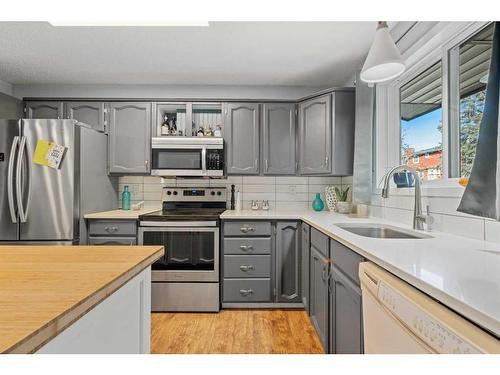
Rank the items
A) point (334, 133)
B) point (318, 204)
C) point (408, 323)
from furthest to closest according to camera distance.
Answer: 1. point (318, 204)
2. point (334, 133)
3. point (408, 323)

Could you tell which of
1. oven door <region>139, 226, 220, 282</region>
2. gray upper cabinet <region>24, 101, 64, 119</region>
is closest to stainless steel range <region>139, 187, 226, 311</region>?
oven door <region>139, 226, 220, 282</region>

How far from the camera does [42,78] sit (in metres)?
3.14

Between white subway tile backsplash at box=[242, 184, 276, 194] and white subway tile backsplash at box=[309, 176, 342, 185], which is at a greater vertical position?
white subway tile backsplash at box=[309, 176, 342, 185]

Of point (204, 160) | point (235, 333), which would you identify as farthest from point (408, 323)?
point (204, 160)

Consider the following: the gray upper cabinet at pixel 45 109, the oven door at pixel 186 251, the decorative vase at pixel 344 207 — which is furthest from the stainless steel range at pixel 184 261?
the gray upper cabinet at pixel 45 109

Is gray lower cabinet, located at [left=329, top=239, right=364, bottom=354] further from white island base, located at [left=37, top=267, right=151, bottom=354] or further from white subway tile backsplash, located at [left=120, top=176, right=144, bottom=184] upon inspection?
white subway tile backsplash, located at [left=120, top=176, right=144, bottom=184]

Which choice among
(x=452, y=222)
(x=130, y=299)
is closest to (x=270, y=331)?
(x=452, y=222)

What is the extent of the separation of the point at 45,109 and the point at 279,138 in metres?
2.52

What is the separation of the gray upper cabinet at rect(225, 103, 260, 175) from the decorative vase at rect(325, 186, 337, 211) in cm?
80

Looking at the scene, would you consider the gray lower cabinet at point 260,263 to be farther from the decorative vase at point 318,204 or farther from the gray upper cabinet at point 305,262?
the decorative vase at point 318,204

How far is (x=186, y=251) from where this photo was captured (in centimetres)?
275

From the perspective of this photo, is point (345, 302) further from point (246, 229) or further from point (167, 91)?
point (167, 91)

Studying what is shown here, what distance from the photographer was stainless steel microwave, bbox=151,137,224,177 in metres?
3.01

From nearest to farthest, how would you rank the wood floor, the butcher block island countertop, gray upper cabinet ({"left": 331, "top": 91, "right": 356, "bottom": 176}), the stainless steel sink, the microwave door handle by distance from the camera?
the butcher block island countertop
the stainless steel sink
the wood floor
gray upper cabinet ({"left": 331, "top": 91, "right": 356, "bottom": 176})
the microwave door handle
